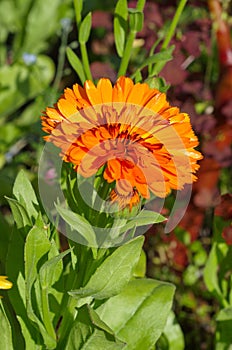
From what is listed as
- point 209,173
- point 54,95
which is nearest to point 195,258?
point 209,173

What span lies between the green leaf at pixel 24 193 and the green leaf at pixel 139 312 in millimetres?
261

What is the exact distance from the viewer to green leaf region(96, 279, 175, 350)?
1.45 meters

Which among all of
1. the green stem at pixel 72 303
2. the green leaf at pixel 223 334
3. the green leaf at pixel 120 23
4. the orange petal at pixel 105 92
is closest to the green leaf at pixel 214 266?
the green leaf at pixel 223 334

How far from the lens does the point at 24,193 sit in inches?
54.5

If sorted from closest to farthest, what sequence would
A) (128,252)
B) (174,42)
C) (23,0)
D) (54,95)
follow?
(128,252), (54,95), (174,42), (23,0)

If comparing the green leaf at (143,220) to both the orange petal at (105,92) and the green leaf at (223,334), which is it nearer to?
the orange petal at (105,92)

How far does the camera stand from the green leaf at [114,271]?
1.21 metres

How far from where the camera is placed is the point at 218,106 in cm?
219

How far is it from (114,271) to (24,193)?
0.28 m

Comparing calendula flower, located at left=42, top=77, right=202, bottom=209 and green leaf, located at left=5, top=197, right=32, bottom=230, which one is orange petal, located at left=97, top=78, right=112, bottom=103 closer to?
calendula flower, located at left=42, top=77, right=202, bottom=209

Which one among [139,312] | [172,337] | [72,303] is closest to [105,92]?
[72,303]

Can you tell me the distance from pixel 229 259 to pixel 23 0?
68.0 inches

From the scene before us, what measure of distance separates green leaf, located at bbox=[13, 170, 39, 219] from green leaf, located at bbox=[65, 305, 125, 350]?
0.24 meters

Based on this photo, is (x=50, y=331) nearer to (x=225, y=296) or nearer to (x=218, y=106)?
(x=225, y=296)
